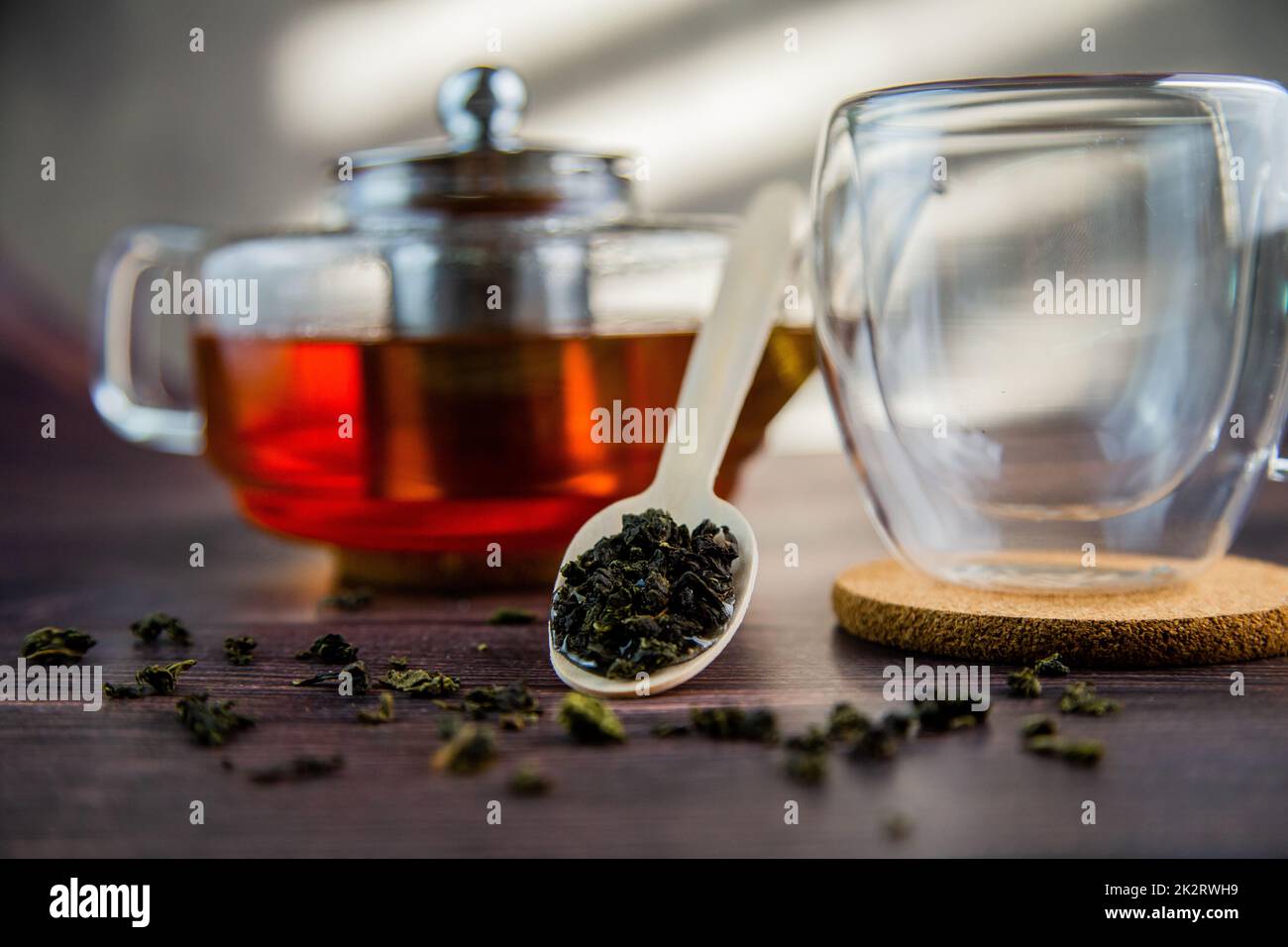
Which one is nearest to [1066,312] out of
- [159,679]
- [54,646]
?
[159,679]

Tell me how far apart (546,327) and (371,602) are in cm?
29

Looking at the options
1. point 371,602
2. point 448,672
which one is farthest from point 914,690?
point 371,602

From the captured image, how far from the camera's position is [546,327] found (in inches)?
46.1

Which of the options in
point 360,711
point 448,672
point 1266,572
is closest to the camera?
point 360,711

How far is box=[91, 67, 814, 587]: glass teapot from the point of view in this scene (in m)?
1.15

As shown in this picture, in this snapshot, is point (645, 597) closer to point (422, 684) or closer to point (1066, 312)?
point (422, 684)

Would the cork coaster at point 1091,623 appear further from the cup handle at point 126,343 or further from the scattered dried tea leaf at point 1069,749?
the cup handle at point 126,343

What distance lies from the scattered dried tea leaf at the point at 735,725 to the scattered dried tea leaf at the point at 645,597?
0.09 m

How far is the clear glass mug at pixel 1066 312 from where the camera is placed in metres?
0.96

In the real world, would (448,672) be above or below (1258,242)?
below

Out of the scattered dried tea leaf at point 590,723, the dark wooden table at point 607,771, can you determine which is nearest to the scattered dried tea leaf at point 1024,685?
the dark wooden table at point 607,771

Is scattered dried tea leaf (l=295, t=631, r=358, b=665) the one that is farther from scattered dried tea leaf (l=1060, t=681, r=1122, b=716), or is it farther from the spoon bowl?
scattered dried tea leaf (l=1060, t=681, r=1122, b=716)

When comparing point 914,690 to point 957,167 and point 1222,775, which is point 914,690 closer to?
point 1222,775

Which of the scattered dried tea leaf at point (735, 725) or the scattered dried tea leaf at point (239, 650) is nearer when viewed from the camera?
the scattered dried tea leaf at point (735, 725)
